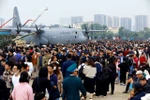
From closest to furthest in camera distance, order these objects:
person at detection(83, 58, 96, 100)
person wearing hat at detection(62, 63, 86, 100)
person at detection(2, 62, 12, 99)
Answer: person wearing hat at detection(62, 63, 86, 100) < person at detection(2, 62, 12, 99) < person at detection(83, 58, 96, 100)

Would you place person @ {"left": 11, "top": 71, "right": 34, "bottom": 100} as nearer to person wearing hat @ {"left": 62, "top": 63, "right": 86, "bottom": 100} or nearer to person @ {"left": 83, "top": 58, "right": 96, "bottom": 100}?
person wearing hat @ {"left": 62, "top": 63, "right": 86, "bottom": 100}

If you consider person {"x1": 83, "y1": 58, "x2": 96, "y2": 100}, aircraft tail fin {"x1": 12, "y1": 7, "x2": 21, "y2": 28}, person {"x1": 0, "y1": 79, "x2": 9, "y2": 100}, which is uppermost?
person {"x1": 0, "y1": 79, "x2": 9, "y2": 100}

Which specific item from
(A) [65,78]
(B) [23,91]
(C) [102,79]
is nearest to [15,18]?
(C) [102,79]

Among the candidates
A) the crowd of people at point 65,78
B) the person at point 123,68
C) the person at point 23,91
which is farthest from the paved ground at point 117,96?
the person at point 23,91

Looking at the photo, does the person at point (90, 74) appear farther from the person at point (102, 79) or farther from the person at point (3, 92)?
the person at point (3, 92)

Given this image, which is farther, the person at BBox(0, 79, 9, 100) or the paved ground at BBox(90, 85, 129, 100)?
the paved ground at BBox(90, 85, 129, 100)

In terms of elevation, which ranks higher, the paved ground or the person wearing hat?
the person wearing hat

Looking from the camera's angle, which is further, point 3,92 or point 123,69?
point 123,69

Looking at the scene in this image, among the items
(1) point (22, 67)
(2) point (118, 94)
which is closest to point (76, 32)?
(2) point (118, 94)

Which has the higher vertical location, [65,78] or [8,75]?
[65,78]

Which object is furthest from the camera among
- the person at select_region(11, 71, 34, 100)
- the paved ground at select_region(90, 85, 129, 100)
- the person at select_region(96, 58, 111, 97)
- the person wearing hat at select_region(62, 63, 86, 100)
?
the paved ground at select_region(90, 85, 129, 100)

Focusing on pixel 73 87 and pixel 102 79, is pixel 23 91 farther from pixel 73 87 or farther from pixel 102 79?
pixel 102 79

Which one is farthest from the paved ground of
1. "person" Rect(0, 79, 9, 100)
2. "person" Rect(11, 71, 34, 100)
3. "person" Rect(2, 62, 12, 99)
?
"person" Rect(11, 71, 34, 100)

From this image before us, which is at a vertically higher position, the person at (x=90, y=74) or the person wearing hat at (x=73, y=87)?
the person wearing hat at (x=73, y=87)
